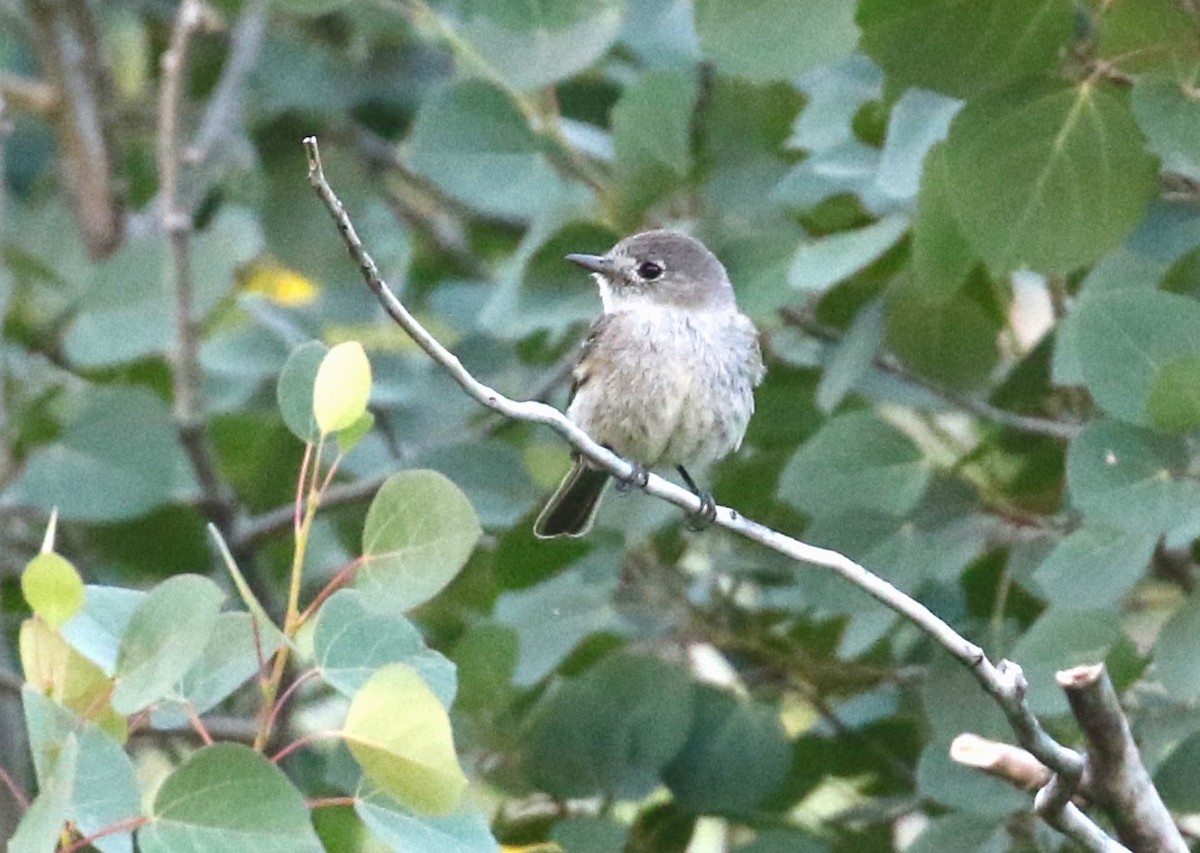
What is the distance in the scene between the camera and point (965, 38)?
3625 mm

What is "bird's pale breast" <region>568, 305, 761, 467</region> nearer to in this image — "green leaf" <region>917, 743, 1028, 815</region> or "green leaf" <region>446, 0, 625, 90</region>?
"green leaf" <region>446, 0, 625, 90</region>

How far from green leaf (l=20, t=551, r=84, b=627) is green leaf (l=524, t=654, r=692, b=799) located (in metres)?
1.78

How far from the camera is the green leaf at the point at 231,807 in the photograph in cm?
255

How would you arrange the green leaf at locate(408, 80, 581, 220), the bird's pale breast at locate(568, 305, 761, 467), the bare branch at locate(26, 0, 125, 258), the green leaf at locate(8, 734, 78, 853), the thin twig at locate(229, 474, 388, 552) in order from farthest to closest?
the bare branch at locate(26, 0, 125, 258) → the thin twig at locate(229, 474, 388, 552) → the green leaf at locate(408, 80, 581, 220) → the bird's pale breast at locate(568, 305, 761, 467) → the green leaf at locate(8, 734, 78, 853)

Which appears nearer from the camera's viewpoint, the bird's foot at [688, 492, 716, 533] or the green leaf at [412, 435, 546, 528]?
the bird's foot at [688, 492, 716, 533]

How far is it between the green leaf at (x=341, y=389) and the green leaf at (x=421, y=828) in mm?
508

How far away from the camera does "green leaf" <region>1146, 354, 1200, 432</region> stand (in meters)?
3.34

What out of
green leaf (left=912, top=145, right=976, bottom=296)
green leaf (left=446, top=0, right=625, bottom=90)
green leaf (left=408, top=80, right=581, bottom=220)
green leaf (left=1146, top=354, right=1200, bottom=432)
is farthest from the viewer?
green leaf (left=408, top=80, right=581, bottom=220)

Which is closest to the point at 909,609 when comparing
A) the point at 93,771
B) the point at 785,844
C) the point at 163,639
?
the point at 163,639

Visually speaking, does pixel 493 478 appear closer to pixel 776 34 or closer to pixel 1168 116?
pixel 776 34

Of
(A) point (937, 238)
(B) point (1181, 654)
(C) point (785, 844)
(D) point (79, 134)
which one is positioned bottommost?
(C) point (785, 844)

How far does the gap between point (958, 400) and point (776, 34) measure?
95cm

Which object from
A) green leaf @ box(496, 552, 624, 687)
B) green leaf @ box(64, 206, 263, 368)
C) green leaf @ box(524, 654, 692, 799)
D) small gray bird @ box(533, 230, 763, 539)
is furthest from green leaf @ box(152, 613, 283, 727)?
green leaf @ box(64, 206, 263, 368)

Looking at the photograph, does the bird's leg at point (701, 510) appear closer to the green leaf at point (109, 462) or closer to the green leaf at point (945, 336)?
the green leaf at point (945, 336)
